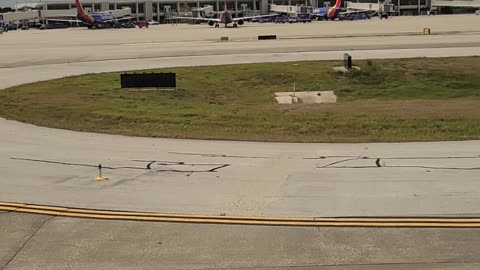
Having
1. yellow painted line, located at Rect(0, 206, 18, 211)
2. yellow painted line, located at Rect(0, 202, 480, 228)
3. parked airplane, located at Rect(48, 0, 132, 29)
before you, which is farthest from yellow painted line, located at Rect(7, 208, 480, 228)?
parked airplane, located at Rect(48, 0, 132, 29)

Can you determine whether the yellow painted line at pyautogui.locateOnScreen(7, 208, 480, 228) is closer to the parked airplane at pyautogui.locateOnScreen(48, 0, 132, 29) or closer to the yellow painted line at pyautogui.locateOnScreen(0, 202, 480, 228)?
the yellow painted line at pyautogui.locateOnScreen(0, 202, 480, 228)

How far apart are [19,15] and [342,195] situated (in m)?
199

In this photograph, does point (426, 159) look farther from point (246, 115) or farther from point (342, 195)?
point (246, 115)

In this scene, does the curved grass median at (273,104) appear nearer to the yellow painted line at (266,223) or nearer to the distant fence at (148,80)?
the distant fence at (148,80)

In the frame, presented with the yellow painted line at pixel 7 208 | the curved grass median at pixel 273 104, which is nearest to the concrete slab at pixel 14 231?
the yellow painted line at pixel 7 208

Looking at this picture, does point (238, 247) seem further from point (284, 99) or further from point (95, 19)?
point (95, 19)

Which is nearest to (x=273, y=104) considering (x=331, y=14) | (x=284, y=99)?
(x=284, y=99)

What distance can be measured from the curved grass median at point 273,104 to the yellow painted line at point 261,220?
8.31m

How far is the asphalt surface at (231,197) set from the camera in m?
8.95

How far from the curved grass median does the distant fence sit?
0.78 meters

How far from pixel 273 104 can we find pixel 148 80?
318 inches

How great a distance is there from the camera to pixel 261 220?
10633mm

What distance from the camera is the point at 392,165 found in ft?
48.9

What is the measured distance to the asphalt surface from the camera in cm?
895
